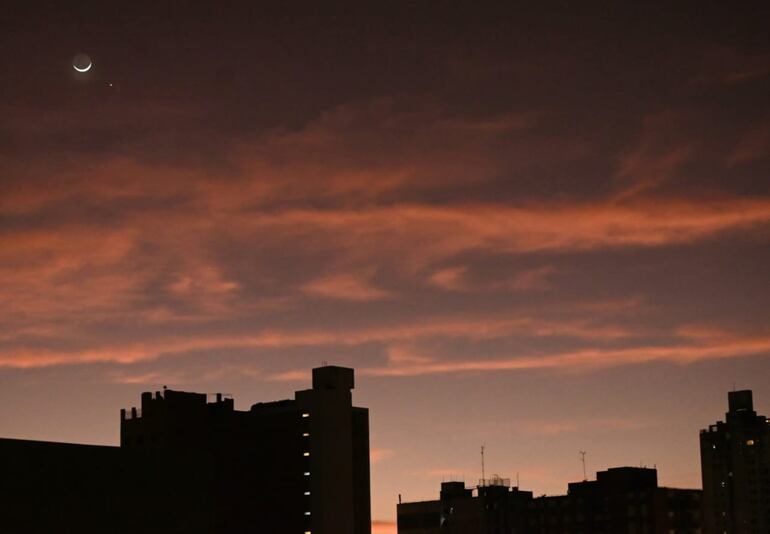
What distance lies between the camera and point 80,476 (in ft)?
577

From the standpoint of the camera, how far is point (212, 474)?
19962cm

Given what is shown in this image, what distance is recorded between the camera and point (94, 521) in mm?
175875

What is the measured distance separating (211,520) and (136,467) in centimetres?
2055

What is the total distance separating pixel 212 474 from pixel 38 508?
3489cm

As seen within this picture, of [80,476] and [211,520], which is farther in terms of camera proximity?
[211,520]

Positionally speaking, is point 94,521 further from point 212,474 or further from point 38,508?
point 212,474

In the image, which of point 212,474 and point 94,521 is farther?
point 212,474

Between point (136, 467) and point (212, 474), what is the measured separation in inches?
710

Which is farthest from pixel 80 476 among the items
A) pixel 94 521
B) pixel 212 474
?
pixel 212 474

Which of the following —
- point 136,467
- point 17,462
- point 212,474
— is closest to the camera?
point 17,462

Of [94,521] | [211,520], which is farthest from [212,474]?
[94,521]

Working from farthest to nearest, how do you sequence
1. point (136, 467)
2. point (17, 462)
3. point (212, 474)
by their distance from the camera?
point (212, 474), point (136, 467), point (17, 462)

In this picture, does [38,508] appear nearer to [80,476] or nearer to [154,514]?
[80,476]

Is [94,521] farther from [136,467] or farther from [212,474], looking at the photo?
[212,474]
